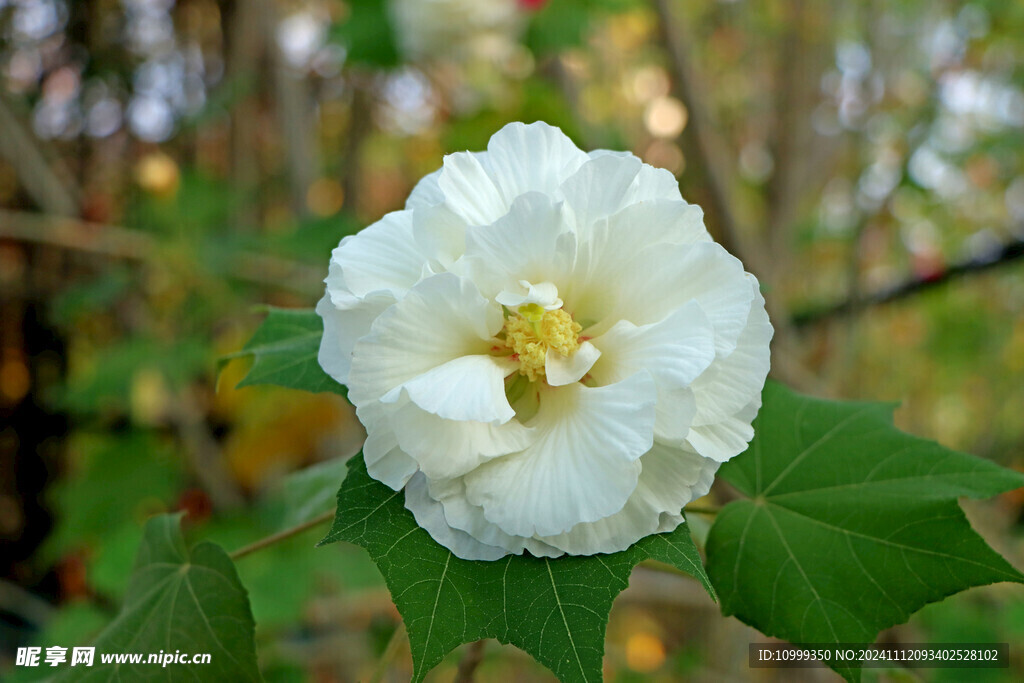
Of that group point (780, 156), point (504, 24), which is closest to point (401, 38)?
point (504, 24)

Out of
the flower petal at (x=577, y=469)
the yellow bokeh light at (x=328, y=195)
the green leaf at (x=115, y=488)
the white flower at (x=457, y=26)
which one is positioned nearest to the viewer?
the flower petal at (x=577, y=469)

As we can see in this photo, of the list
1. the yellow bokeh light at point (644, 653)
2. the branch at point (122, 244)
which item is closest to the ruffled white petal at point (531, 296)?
the branch at point (122, 244)

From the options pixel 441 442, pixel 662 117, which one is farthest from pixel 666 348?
pixel 662 117

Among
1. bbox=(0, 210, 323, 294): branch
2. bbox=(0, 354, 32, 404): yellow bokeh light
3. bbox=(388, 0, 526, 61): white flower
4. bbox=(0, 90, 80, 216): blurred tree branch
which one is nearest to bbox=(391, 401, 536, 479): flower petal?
bbox=(0, 210, 323, 294): branch

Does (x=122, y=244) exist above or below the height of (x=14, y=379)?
above

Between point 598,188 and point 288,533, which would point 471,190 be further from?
point 288,533

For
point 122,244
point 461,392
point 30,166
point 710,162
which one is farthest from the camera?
point 30,166

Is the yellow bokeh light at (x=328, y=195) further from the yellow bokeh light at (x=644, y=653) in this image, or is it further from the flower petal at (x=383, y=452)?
the flower petal at (x=383, y=452)
